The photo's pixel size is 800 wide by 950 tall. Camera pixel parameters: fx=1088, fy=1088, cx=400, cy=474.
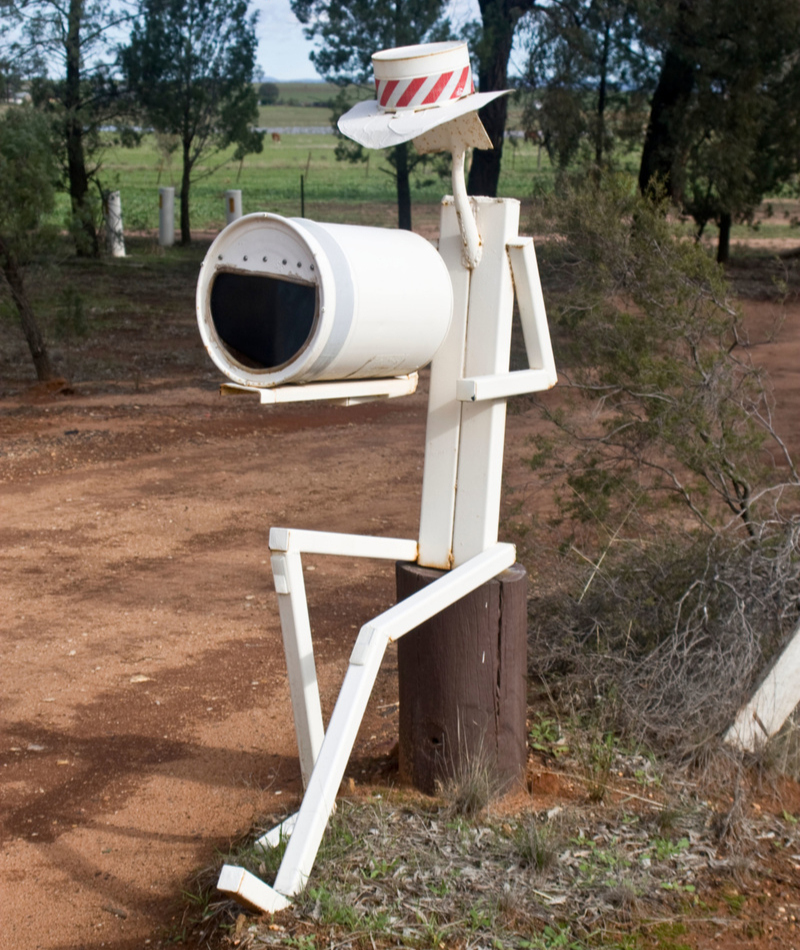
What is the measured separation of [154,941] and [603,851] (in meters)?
1.26

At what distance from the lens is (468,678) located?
10.9 feet

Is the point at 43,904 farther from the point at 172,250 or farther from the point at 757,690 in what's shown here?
the point at 172,250

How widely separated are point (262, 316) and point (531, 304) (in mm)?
893

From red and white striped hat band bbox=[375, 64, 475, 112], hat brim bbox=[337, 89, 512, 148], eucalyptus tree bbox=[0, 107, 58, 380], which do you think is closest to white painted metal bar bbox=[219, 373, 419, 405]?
hat brim bbox=[337, 89, 512, 148]

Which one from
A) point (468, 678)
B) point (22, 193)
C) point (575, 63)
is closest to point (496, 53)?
point (575, 63)

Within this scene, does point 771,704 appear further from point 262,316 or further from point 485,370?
point 262,316

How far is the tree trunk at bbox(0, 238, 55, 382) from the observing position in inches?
439

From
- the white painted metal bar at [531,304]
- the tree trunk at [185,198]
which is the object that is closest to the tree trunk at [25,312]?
the white painted metal bar at [531,304]

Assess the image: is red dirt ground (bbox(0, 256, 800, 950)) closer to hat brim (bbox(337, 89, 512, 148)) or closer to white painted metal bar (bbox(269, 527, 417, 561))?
white painted metal bar (bbox(269, 527, 417, 561))

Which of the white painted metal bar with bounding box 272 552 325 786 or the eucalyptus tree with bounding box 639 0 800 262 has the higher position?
the eucalyptus tree with bounding box 639 0 800 262

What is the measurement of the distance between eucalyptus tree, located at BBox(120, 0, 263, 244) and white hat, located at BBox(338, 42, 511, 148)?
1871 centimetres

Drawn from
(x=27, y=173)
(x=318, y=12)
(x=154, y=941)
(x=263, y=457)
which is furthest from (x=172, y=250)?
(x=154, y=941)

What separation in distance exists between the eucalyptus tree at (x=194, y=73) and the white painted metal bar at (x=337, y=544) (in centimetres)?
1876

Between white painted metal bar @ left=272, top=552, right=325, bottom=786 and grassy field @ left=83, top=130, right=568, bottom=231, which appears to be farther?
grassy field @ left=83, top=130, right=568, bottom=231
